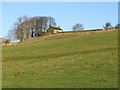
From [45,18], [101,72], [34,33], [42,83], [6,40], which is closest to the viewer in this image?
[42,83]

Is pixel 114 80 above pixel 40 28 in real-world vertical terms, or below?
A: below

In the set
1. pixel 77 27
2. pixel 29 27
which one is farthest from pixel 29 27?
pixel 77 27

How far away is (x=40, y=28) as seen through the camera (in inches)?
4373

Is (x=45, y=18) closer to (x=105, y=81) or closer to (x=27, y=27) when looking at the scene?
(x=27, y=27)

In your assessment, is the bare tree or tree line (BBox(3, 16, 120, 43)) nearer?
tree line (BBox(3, 16, 120, 43))

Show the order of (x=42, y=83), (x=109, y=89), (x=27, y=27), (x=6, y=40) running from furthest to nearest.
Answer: (x=27, y=27) < (x=6, y=40) < (x=42, y=83) < (x=109, y=89)

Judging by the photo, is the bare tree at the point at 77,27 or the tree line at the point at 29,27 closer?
the tree line at the point at 29,27

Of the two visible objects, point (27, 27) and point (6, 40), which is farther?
point (27, 27)

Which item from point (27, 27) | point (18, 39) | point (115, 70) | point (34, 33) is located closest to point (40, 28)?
point (34, 33)

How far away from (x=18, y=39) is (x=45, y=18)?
29630 mm

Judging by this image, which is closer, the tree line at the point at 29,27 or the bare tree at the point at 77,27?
the tree line at the point at 29,27

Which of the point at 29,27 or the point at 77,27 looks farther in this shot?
the point at 77,27

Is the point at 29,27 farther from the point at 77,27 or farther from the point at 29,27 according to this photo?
the point at 77,27

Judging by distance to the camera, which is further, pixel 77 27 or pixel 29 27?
pixel 77 27
